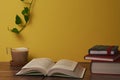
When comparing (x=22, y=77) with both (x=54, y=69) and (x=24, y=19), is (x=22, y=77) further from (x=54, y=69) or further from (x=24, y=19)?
(x=24, y=19)

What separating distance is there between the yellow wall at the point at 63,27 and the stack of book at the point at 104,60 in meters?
0.30

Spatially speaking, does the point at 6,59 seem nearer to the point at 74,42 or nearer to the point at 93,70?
the point at 74,42

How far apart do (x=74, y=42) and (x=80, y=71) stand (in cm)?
33

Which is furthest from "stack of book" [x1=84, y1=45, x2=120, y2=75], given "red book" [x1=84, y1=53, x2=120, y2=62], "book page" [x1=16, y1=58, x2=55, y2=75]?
"book page" [x1=16, y1=58, x2=55, y2=75]

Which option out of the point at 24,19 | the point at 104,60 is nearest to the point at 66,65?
the point at 104,60

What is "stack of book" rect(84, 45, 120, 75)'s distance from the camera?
144 centimetres

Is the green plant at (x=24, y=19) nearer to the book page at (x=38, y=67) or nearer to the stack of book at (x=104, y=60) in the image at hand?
the book page at (x=38, y=67)

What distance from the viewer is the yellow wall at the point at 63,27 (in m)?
1.76

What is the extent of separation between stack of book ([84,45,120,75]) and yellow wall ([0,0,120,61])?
0.30 metres

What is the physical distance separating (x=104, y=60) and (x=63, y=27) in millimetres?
457

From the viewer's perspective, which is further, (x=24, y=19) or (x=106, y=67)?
(x=24, y=19)

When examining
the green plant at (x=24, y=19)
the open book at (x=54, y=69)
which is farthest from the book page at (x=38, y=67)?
the green plant at (x=24, y=19)

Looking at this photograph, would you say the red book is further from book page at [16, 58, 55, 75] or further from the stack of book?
book page at [16, 58, 55, 75]

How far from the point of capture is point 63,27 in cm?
180
